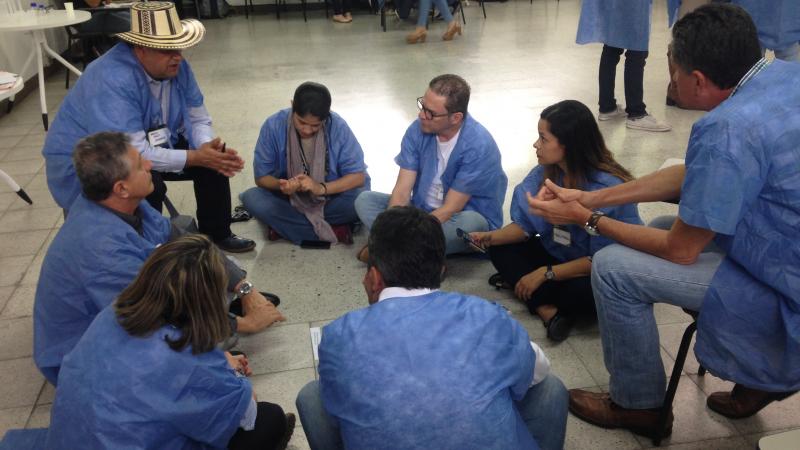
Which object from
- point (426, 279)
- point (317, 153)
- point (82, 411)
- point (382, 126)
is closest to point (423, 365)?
point (426, 279)

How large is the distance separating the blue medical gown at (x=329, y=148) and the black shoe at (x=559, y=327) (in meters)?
1.29

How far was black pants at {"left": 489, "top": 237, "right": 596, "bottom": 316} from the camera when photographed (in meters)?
2.51

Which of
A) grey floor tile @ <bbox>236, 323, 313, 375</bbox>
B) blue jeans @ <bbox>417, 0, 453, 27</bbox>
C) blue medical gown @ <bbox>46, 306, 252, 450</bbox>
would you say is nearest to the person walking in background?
blue jeans @ <bbox>417, 0, 453, 27</bbox>

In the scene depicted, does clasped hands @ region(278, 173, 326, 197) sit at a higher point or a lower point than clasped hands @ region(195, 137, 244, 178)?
lower

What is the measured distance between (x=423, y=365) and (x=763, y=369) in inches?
40.2

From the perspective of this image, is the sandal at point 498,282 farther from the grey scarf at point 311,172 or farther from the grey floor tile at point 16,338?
the grey floor tile at point 16,338

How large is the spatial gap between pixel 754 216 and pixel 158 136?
2.47 meters

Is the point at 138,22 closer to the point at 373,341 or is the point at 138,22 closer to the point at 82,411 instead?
the point at 82,411

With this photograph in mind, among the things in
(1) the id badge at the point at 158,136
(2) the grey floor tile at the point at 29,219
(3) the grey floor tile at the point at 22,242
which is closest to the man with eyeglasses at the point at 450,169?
(1) the id badge at the point at 158,136

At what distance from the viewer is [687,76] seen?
5.75 feet

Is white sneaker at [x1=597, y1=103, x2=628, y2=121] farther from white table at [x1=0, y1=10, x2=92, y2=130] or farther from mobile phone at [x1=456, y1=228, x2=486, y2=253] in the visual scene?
white table at [x1=0, y1=10, x2=92, y2=130]

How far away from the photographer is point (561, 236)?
2584 millimetres

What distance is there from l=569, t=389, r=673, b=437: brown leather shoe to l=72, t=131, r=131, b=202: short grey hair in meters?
1.63

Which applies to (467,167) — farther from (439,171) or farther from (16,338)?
(16,338)
